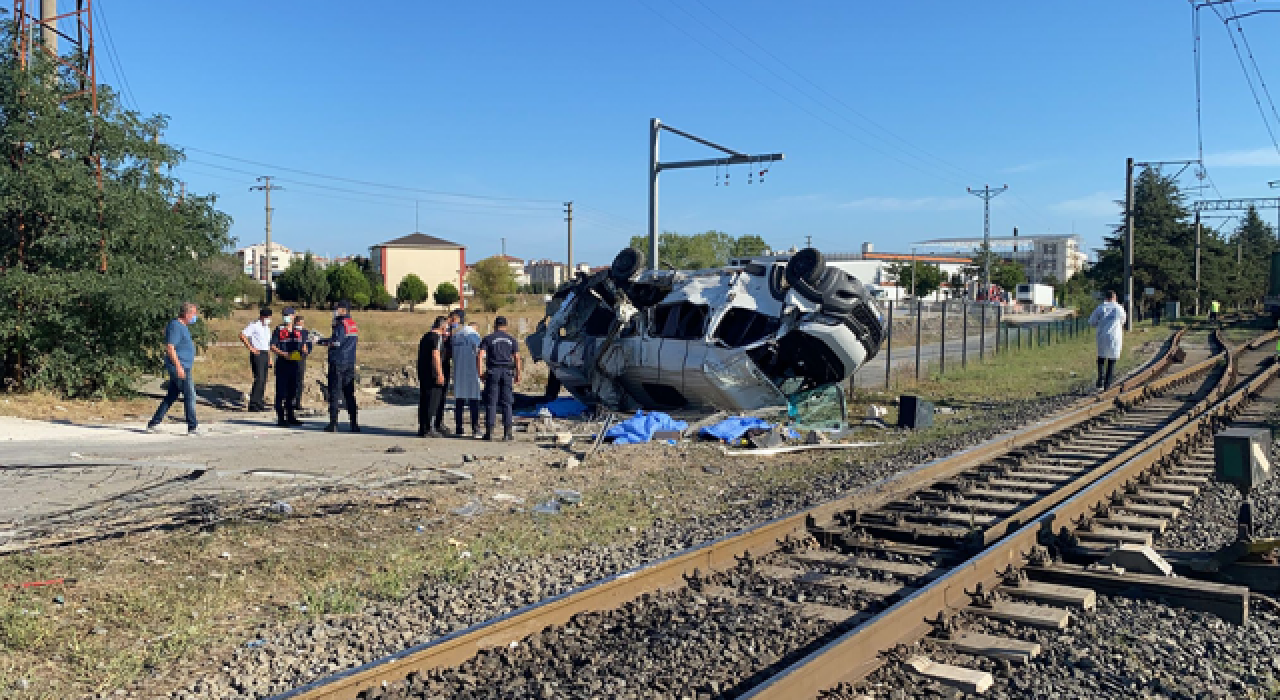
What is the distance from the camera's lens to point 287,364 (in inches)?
558

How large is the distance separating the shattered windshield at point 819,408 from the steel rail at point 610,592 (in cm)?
367

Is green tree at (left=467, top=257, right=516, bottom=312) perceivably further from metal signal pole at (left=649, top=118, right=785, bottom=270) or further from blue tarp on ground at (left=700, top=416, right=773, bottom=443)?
blue tarp on ground at (left=700, top=416, right=773, bottom=443)

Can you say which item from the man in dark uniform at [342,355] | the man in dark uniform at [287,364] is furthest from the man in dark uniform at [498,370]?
the man in dark uniform at [287,364]

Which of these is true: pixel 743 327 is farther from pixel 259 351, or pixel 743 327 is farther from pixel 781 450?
pixel 259 351

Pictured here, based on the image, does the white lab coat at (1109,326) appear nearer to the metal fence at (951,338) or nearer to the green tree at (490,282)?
the metal fence at (951,338)

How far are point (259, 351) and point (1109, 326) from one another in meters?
14.9

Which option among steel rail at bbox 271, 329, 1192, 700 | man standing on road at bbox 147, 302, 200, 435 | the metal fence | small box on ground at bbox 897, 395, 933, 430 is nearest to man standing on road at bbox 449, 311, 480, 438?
man standing on road at bbox 147, 302, 200, 435

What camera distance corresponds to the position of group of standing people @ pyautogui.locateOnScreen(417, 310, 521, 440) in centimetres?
1264

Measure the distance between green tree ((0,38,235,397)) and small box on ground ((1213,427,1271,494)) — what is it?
14.1 m

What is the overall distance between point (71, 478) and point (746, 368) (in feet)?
27.3

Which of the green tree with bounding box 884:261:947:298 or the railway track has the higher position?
the green tree with bounding box 884:261:947:298

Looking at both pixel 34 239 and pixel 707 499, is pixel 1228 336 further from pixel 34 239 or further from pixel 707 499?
pixel 34 239

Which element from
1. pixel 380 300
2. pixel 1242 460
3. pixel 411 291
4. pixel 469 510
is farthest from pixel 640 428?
pixel 411 291

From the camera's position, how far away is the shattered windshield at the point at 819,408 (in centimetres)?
1425
